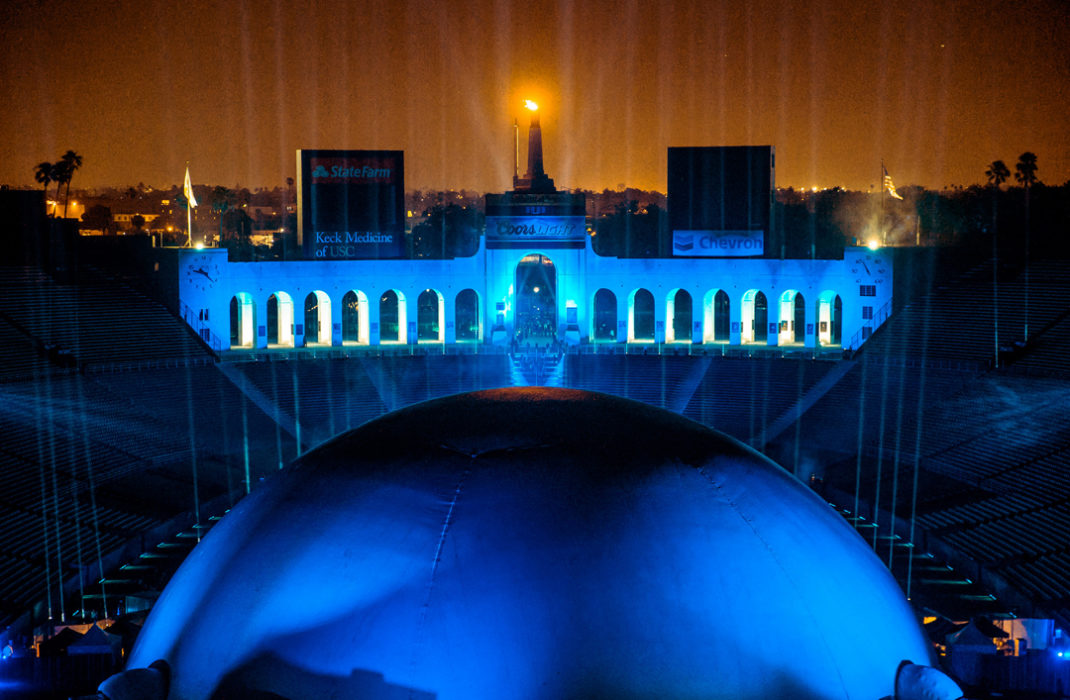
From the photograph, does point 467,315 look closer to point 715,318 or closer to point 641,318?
point 641,318

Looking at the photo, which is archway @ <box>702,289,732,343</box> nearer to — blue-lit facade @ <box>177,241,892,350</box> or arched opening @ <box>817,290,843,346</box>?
blue-lit facade @ <box>177,241,892,350</box>

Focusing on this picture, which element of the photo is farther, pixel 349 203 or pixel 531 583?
pixel 349 203

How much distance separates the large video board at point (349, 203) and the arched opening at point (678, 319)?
443 inches

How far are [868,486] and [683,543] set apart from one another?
72.3 feet

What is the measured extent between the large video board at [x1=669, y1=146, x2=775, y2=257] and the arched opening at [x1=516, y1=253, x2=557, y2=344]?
7354 millimetres

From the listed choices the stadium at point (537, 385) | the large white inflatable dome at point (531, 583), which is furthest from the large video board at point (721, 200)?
the large white inflatable dome at point (531, 583)

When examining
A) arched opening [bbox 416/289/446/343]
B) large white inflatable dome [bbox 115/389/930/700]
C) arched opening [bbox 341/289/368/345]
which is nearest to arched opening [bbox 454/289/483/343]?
arched opening [bbox 416/289/446/343]

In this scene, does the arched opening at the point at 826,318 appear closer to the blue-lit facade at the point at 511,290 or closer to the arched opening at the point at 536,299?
the blue-lit facade at the point at 511,290

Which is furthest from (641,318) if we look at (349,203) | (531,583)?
(531,583)

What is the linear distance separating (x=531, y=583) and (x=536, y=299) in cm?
6105

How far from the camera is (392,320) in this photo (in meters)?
64.6

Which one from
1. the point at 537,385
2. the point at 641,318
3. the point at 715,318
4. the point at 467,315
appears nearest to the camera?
the point at 537,385

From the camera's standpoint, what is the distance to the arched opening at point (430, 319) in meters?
45.6

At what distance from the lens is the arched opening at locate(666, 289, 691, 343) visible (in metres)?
45.8
